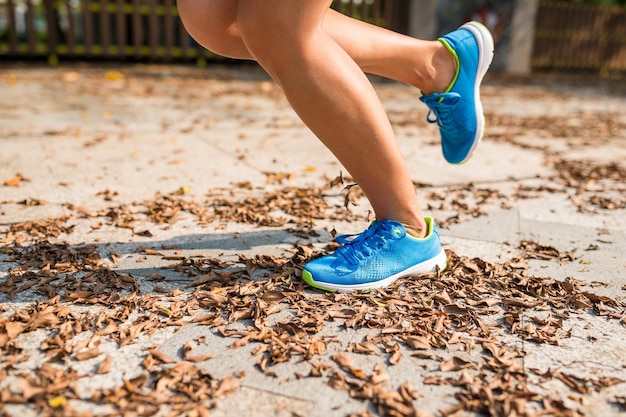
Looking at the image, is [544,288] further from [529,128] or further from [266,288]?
[529,128]

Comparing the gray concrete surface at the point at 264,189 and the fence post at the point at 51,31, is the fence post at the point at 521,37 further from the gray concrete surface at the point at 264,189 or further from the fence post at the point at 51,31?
the fence post at the point at 51,31

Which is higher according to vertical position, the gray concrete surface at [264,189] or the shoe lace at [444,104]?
the shoe lace at [444,104]

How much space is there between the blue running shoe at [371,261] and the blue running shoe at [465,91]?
52 centimetres

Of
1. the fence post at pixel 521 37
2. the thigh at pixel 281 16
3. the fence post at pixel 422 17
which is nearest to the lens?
the thigh at pixel 281 16

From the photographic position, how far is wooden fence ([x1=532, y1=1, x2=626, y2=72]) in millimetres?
15039

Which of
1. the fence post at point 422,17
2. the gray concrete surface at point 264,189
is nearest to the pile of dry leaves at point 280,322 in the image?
the gray concrete surface at point 264,189

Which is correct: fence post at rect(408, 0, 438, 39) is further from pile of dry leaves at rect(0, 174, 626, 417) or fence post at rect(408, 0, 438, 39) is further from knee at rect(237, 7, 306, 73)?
knee at rect(237, 7, 306, 73)

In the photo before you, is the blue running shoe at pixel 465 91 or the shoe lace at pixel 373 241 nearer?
the shoe lace at pixel 373 241

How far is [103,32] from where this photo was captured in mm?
10336

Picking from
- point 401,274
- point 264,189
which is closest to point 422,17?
point 264,189

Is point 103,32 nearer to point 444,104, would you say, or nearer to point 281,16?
point 444,104

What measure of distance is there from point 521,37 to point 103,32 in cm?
896

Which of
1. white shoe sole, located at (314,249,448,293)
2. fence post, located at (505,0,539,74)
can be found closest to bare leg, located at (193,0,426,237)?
white shoe sole, located at (314,249,448,293)

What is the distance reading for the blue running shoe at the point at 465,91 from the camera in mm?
2113
